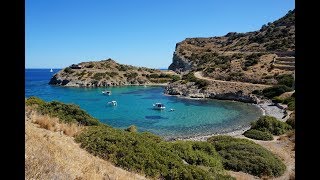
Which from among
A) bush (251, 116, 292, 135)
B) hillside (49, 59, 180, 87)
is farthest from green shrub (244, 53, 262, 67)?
bush (251, 116, 292, 135)

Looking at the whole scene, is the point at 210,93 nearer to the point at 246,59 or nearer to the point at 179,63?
the point at 246,59

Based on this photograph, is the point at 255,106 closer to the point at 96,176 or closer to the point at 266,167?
the point at 266,167

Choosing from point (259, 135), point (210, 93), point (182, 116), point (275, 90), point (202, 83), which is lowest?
point (182, 116)

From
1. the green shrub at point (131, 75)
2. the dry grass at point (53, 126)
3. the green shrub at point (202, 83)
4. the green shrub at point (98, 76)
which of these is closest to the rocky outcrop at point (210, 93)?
the green shrub at point (202, 83)

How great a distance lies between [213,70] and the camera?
273 feet

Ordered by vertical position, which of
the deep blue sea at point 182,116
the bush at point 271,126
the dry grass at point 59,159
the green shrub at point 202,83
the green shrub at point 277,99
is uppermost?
the green shrub at point 202,83

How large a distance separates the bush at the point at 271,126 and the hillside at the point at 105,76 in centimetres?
6867

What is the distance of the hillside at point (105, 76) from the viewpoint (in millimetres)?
104887

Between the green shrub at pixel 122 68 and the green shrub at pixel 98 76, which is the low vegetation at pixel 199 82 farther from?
the green shrub at pixel 122 68

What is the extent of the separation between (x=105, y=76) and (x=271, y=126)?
80.9 metres

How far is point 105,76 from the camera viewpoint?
108 meters

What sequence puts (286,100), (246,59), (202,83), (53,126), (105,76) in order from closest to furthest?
(53,126), (286,100), (202,83), (246,59), (105,76)

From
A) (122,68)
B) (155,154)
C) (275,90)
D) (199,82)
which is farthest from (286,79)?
(122,68)
